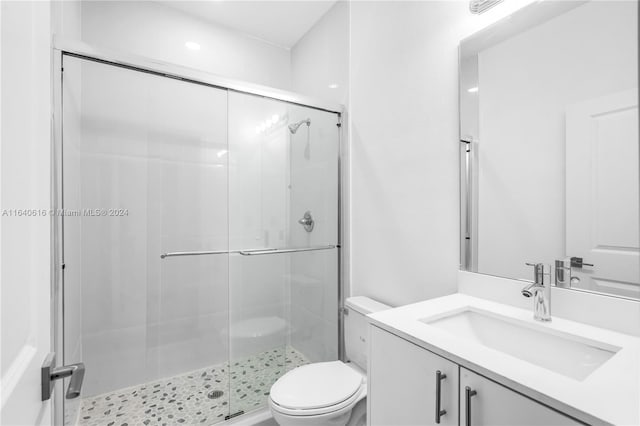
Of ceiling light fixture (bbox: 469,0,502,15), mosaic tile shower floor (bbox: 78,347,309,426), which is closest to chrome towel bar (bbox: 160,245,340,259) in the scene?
mosaic tile shower floor (bbox: 78,347,309,426)

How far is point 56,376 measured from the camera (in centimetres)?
57

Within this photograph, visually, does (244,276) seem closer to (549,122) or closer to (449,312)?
(449,312)

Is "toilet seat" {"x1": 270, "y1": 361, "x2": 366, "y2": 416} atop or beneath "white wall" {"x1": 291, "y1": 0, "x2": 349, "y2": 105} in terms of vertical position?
beneath

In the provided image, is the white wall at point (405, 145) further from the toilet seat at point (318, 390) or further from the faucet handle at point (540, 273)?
the toilet seat at point (318, 390)

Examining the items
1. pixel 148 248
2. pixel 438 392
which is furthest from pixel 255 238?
pixel 438 392

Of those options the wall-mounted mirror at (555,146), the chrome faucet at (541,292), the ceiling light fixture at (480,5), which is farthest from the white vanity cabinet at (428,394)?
the ceiling light fixture at (480,5)

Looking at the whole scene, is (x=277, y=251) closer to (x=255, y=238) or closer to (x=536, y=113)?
(x=255, y=238)

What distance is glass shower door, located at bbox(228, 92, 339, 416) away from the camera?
181 centimetres

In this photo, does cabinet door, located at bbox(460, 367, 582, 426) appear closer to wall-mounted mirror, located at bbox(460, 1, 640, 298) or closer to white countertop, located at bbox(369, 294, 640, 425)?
white countertop, located at bbox(369, 294, 640, 425)

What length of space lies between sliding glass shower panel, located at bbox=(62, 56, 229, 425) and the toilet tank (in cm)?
72

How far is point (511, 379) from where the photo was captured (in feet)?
2.19

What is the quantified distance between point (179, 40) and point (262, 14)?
632mm

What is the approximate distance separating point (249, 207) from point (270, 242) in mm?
249

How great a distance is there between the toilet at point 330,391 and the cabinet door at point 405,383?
299 mm
